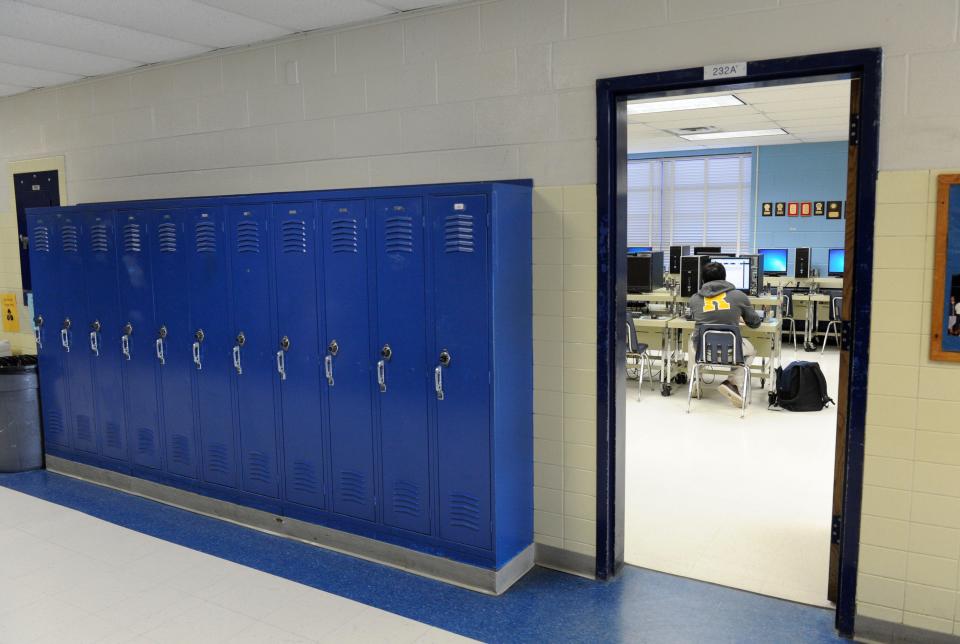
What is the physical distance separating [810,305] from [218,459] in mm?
7754

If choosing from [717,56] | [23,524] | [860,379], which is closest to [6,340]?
[23,524]

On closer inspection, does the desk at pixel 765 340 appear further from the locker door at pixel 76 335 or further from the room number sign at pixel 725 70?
the locker door at pixel 76 335

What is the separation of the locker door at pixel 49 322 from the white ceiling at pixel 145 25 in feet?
3.53

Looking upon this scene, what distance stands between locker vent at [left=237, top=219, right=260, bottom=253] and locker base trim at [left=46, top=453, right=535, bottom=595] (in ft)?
4.76

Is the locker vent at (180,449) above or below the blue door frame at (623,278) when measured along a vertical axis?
below

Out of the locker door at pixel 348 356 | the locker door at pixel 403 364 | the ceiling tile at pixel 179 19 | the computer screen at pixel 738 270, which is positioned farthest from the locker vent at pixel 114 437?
the computer screen at pixel 738 270

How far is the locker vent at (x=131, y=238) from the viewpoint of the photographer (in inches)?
177

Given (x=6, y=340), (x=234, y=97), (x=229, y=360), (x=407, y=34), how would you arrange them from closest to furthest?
(x=407, y=34)
(x=229, y=360)
(x=234, y=97)
(x=6, y=340)

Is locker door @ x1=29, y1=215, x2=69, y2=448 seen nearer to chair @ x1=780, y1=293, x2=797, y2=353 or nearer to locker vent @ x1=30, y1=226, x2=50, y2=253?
locker vent @ x1=30, y1=226, x2=50, y2=253

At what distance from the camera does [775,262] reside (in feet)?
33.6

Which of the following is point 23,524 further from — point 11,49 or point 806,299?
point 806,299

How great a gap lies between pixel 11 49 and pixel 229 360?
2.18m

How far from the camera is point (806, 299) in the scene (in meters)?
9.37

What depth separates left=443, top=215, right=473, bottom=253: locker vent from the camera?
10.7ft
